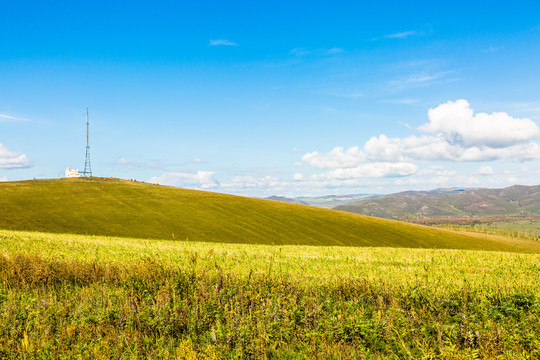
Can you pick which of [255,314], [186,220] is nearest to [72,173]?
[186,220]

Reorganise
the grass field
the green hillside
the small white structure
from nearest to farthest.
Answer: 1. the grass field
2. the green hillside
3. the small white structure

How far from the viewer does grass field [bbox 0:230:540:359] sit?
583 centimetres

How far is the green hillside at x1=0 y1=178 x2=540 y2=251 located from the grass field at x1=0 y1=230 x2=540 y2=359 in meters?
40.5

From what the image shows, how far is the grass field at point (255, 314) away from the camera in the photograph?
5.83m

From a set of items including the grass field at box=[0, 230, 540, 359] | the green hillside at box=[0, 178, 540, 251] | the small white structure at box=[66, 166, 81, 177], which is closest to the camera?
the grass field at box=[0, 230, 540, 359]

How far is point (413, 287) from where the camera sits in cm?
832

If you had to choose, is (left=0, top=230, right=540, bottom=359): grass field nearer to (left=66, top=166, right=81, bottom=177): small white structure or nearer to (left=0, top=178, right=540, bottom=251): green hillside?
(left=0, top=178, right=540, bottom=251): green hillside

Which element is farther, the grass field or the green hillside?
the green hillside

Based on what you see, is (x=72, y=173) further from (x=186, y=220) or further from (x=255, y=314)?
(x=255, y=314)

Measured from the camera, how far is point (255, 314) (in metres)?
7.07

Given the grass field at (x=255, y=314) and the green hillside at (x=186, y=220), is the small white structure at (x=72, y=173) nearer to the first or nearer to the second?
the green hillside at (x=186, y=220)

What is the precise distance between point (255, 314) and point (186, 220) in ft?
184

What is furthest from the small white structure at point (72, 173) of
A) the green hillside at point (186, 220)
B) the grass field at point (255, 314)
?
the grass field at point (255, 314)

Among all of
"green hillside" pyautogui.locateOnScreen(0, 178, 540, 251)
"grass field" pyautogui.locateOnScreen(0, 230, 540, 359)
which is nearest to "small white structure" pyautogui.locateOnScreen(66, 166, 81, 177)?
"green hillside" pyautogui.locateOnScreen(0, 178, 540, 251)
